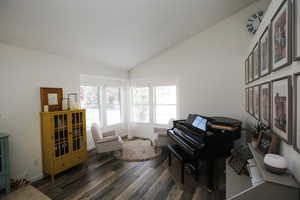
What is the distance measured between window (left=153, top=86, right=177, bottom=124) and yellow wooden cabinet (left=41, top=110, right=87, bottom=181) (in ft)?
7.88

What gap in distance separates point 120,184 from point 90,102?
2.46 meters

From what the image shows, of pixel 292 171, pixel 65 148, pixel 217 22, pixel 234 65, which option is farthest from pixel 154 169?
pixel 217 22

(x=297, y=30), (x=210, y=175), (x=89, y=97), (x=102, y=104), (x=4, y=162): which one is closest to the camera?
(x=297, y=30)

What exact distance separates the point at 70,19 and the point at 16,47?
1.17 m

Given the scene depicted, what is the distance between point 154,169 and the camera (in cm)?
292

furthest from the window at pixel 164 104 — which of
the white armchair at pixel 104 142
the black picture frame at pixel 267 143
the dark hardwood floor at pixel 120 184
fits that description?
the black picture frame at pixel 267 143

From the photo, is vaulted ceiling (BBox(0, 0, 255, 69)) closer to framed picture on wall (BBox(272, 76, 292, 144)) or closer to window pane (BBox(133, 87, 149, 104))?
window pane (BBox(133, 87, 149, 104))

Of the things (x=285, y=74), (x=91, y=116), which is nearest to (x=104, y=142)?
(x=91, y=116)

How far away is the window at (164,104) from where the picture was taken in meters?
4.43

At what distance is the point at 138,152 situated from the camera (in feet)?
12.3

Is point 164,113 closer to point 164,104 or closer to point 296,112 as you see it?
point 164,104

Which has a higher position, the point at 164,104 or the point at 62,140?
the point at 164,104

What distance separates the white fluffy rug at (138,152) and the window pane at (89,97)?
1.56 m

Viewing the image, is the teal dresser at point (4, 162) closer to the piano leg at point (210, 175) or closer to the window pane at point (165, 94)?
the piano leg at point (210, 175)
